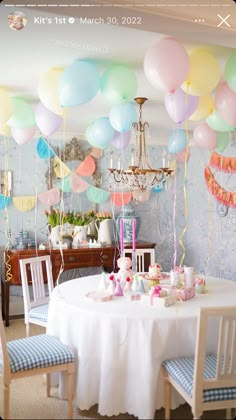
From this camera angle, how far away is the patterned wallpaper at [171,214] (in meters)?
4.72

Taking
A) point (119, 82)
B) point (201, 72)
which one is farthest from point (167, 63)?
point (119, 82)

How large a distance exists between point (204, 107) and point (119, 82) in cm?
87

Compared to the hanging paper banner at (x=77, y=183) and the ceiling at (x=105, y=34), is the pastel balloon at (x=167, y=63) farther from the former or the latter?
the hanging paper banner at (x=77, y=183)

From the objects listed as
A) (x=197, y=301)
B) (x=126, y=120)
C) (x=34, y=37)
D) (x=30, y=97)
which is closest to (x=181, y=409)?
(x=197, y=301)

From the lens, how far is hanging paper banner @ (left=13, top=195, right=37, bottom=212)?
474cm

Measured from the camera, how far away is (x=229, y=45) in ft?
7.99

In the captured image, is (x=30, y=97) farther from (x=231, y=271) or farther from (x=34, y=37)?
(x=231, y=271)

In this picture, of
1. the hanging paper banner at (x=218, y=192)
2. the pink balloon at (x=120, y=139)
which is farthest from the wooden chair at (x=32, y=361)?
the hanging paper banner at (x=218, y=192)

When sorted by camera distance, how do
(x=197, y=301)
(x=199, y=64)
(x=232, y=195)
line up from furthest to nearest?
1. (x=232, y=195)
2. (x=197, y=301)
3. (x=199, y=64)

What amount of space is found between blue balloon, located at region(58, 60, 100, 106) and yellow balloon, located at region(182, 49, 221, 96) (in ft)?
1.89

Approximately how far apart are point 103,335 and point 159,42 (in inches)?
65.8

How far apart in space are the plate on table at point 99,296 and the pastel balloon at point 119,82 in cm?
130

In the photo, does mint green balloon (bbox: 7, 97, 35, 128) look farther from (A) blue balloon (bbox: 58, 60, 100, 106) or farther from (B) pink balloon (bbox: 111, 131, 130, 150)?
(A) blue balloon (bbox: 58, 60, 100, 106)

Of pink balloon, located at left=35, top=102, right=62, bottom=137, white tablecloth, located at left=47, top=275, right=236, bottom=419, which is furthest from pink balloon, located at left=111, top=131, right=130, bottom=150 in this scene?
white tablecloth, located at left=47, top=275, right=236, bottom=419
